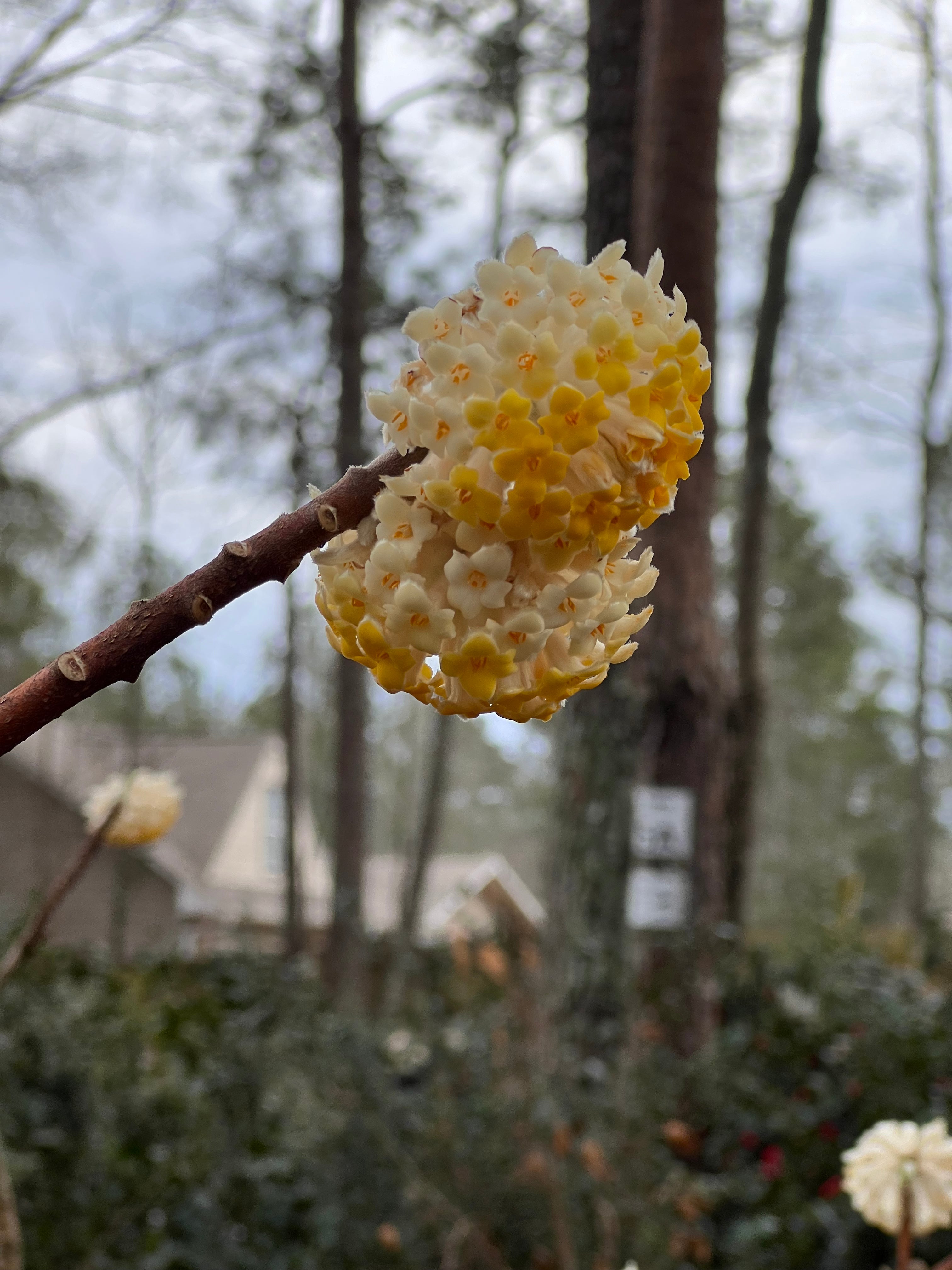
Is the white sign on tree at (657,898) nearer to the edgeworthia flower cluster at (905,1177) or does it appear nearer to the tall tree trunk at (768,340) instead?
the edgeworthia flower cluster at (905,1177)

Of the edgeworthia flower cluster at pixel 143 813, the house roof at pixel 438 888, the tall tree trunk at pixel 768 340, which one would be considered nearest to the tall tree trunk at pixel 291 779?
the house roof at pixel 438 888

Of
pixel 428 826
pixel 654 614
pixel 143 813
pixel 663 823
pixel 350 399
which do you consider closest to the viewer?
pixel 143 813

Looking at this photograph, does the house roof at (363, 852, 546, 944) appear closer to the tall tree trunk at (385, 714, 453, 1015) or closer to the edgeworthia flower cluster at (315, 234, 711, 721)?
the tall tree trunk at (385, 714, 453, 1015)

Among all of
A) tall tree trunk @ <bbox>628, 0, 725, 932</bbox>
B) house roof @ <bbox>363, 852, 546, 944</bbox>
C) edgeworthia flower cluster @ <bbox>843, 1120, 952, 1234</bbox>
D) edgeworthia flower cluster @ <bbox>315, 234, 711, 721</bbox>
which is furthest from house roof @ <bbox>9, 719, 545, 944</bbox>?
edgeworthia flower cluster @ <bbox>315, 234, 711, 721</bbox>

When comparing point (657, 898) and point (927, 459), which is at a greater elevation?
point (927, 459)

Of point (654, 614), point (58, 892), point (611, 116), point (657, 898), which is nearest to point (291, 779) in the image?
point (654, 614)

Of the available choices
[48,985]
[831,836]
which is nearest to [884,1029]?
[48,985]

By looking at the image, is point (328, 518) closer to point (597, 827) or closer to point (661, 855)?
point (597, 827)
